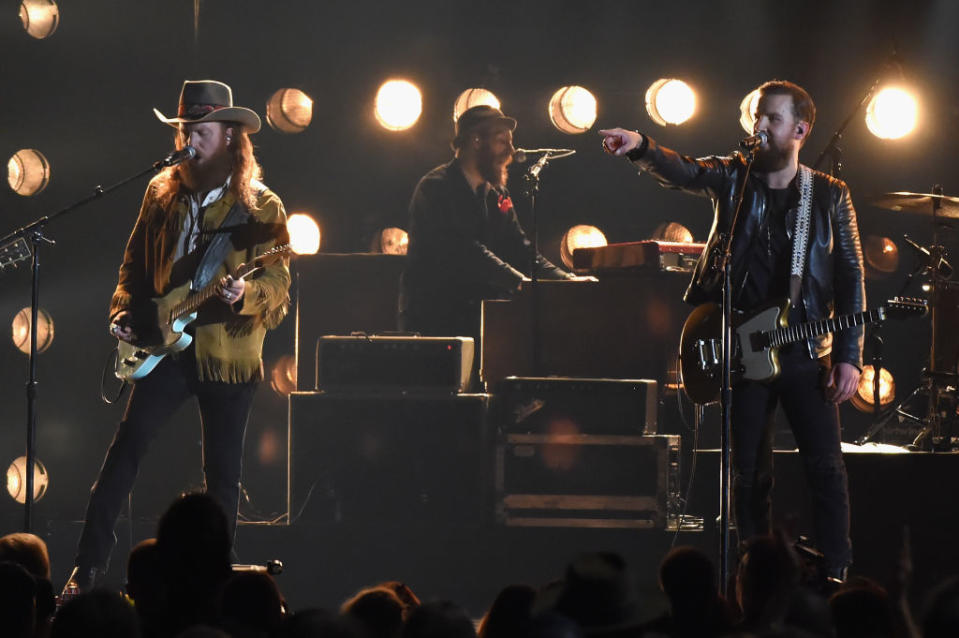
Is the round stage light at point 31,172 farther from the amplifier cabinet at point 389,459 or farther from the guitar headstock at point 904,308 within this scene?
the guitar headstock at point 904,308

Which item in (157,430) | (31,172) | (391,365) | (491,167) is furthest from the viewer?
(491,167)

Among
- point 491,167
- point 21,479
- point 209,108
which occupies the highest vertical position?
point 491,167

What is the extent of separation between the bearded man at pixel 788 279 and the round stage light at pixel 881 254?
4.03 meters

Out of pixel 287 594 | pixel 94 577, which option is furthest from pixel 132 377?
pixel 287 594

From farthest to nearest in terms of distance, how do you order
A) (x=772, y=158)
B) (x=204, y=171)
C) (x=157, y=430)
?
1. (x=204, y=171)
2. (x=157, y=430)
3. (x=772, y=158)

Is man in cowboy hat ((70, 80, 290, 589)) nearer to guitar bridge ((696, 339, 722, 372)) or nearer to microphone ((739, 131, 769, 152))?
guitar bridge ((696, 339, 722, 372))

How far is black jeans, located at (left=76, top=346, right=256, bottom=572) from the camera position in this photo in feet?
16.6

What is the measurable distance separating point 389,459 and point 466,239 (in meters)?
2.13

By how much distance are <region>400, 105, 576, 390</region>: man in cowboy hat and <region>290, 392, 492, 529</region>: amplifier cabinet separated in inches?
57.9

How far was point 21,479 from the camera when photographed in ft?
27.2

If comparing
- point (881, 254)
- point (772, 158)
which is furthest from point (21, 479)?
point (881, 254)

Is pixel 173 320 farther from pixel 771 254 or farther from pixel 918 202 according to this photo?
pixel 918 202

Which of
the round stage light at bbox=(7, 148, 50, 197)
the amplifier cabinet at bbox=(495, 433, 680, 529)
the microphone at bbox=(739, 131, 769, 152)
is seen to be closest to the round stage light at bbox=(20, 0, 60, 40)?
the round stage light at bbox=(7, 148, 50, 197)

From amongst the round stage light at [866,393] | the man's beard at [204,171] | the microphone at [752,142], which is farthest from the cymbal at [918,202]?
the man's beard at [204,171]
